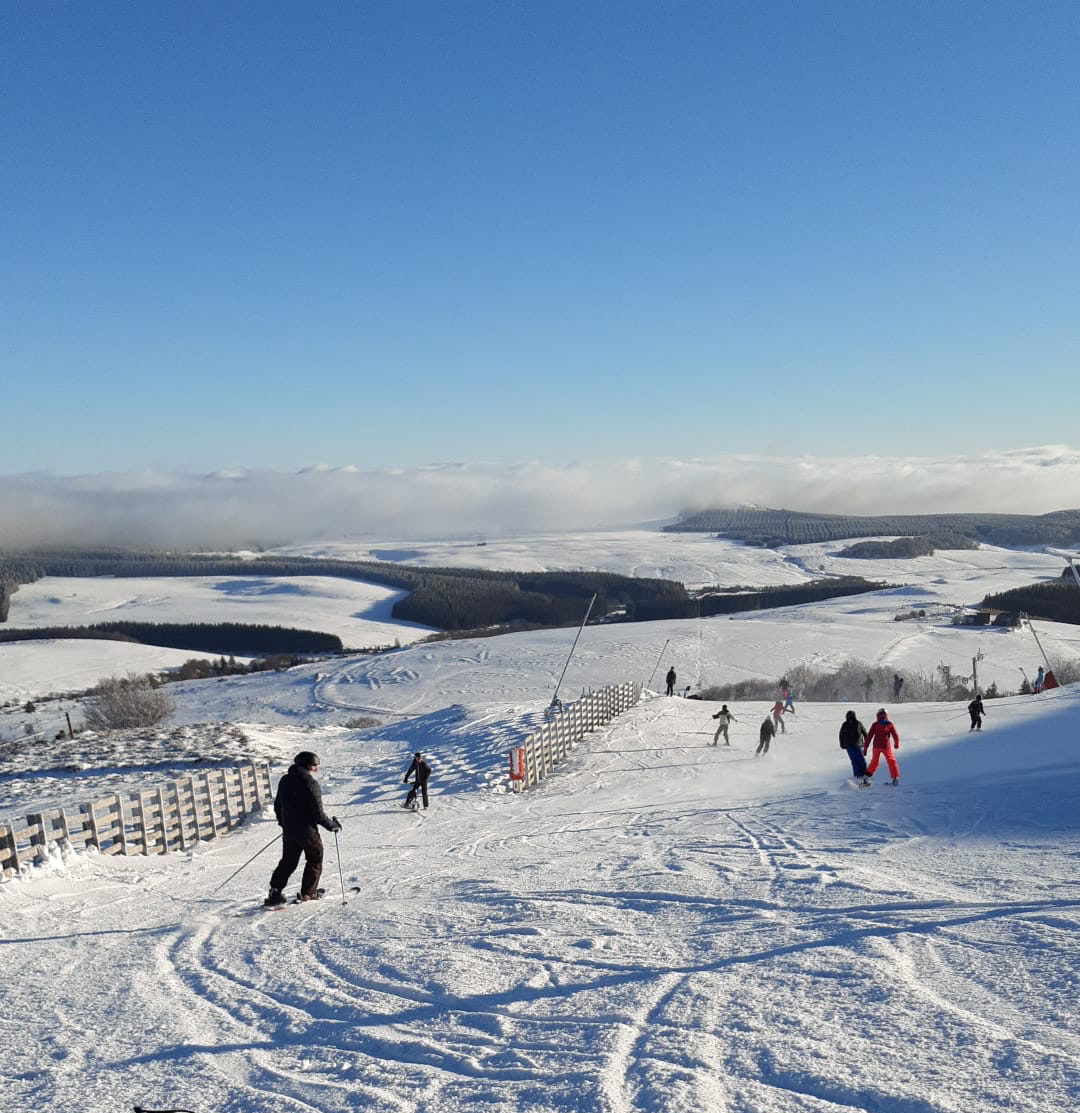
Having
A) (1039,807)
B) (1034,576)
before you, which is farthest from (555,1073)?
(1034,576)

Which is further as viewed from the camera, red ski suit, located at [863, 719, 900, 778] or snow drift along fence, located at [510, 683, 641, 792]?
snow drift along fence, located at [510, 683, 641, 792]

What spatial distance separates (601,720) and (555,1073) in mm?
27102

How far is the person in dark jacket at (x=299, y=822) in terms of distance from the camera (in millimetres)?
9516

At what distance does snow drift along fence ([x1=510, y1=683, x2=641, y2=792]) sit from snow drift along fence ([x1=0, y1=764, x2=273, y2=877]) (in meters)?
5.97

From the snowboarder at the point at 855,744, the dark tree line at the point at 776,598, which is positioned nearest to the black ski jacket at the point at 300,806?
the snowboarder at the point at 855,744

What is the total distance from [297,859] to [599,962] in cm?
396

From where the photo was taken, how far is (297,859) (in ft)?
30.8

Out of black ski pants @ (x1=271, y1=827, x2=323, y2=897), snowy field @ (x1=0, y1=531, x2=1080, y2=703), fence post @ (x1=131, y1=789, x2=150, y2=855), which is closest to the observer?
black ski pants @ (x1=271, y1=827, x2=323, y2=897)

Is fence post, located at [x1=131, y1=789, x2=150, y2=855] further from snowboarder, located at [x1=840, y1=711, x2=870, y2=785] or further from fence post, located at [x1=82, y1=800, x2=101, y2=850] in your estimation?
snowboarder, located at [x1=840, y1=711, x2=870, y2=785]

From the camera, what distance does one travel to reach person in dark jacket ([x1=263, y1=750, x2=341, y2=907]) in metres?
9.52

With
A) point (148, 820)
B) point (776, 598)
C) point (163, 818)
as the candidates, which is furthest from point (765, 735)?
point (776, 598)

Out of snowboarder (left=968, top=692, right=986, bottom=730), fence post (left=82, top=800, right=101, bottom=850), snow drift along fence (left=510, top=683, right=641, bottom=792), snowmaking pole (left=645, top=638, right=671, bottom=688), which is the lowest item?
snowmaking pole (left=645, top=638, right=671, bottom=688)

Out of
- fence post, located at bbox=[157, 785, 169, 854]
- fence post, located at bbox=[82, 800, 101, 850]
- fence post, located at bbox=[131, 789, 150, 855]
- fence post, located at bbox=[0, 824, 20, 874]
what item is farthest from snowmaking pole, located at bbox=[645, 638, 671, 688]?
fence post, located at bbox=[0, 824, 20, 874]

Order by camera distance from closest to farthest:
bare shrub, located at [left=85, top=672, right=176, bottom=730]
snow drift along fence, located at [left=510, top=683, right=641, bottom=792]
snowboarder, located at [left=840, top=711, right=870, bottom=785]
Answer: snowboarder, located at [left=840, top=711, right=870, bottom=785] < snow drift along fence, located at [left=510, top=683, right=641, bottom=792] < bare shrub, located at [left=85, top=672, right=176, bottom=730]
